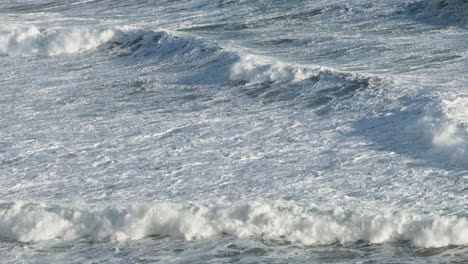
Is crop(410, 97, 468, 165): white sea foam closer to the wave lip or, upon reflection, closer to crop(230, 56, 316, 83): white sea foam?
the wave lip

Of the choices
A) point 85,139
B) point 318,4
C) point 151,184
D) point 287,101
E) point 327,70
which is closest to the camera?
point 151,184

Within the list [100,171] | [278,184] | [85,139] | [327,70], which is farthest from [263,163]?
[327,70]

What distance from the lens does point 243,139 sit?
14.2m

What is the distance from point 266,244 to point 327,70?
23.9ft

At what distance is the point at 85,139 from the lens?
14.9 metres

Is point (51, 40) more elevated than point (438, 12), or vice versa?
point (51, 40)

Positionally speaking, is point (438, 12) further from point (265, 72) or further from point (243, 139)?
point (243, 139)

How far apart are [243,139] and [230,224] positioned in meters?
3.31

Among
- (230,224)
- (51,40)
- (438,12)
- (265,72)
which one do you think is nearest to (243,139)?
(230,224)

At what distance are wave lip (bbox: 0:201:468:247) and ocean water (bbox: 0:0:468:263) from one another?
0.06 ft

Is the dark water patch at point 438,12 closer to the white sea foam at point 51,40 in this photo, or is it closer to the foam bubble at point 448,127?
the white sea foam at point 51,40

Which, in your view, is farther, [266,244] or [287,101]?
[287,101]

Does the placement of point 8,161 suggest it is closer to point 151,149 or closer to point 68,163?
point 68,163

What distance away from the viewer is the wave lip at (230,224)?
412 inches
